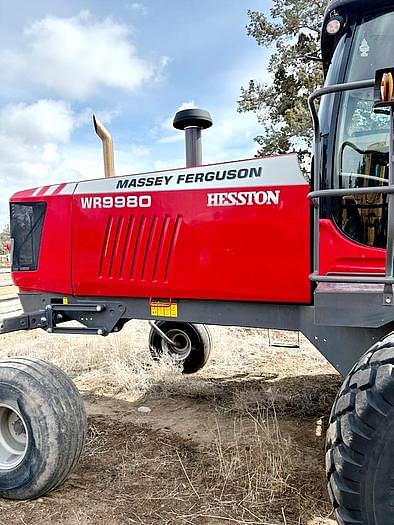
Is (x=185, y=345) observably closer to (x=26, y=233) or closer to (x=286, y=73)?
(x=26, y=233)

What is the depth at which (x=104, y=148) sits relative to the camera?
3.93 m

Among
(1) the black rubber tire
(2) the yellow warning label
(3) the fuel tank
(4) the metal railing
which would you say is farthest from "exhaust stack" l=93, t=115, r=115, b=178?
(1) the black rubber tire

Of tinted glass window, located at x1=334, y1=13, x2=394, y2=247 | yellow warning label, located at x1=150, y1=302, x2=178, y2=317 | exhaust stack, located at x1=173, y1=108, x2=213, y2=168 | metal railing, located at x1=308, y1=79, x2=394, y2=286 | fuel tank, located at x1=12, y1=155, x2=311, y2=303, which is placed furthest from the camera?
exhaust stack, located at x1=173, y1=108, x2=213, y2=168

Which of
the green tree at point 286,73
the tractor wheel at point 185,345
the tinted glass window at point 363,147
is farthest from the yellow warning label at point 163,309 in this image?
the green tree at point 286,73

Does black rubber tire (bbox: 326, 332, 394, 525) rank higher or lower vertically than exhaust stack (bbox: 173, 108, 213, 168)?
lower

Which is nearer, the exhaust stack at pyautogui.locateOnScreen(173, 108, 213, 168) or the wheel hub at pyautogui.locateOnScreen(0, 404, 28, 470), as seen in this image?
the wheel hub at pyautogui.locateOnScreen(0, 404, 28, 470)

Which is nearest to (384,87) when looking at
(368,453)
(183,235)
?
(368,453)

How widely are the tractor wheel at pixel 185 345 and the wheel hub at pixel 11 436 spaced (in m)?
2.42

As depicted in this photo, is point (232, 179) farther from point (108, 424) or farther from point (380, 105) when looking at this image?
point (108, 424)

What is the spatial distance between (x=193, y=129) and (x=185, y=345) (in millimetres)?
2726

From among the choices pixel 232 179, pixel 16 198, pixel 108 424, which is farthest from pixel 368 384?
pixel 16 198

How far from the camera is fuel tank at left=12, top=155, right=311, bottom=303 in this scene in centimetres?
296

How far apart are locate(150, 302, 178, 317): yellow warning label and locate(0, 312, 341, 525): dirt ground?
958 millimetres

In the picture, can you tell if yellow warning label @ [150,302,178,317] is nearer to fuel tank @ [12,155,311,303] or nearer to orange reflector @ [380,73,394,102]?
fuel tank @ [12,155,311,303]
